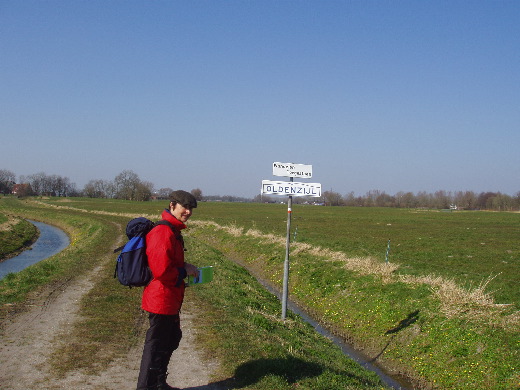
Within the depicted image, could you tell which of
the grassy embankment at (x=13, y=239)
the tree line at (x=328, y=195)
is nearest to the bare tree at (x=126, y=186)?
the tree line at (x=328, y=195)

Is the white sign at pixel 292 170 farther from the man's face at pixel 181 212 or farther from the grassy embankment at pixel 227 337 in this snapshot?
the man's face at pixel 181 212

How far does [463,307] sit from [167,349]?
7893 mm

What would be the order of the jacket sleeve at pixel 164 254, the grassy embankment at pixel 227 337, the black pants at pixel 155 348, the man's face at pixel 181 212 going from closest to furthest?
the jacket sleeve at pixel 164 254
the black pants at pixel 155 348
the man's face at pixel 181 212
the grassy embankment at pixel 227 337

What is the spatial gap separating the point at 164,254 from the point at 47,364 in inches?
105

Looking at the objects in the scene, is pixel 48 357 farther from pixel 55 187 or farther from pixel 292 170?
pixel 55 187

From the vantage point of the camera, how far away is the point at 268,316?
10.0 meters

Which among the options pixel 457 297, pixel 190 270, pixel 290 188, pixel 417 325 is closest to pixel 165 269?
pixel 190 270

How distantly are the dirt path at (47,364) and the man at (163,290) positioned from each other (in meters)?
0.67

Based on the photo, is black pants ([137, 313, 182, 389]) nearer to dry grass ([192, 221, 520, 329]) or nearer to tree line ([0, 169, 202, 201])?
dry grass ([192, 221, 520, 329])

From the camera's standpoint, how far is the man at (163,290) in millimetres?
4574

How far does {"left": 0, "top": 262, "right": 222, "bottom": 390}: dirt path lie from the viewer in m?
5.28

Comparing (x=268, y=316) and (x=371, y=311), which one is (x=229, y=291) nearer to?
(x=268, y=316)

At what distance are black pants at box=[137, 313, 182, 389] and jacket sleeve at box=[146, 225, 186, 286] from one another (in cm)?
42

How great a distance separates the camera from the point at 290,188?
971cm
